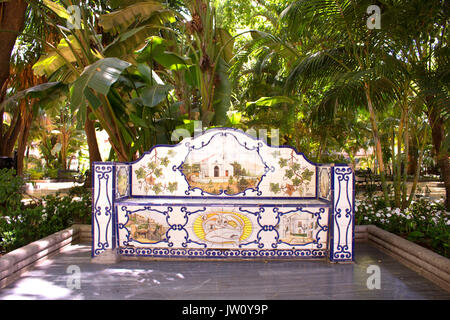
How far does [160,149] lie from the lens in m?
4.61

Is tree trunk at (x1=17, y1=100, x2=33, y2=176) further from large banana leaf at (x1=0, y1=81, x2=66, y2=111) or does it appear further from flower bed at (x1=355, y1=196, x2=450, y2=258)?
flower bed at (x1=355, y1=196, x2=450, y2=258)

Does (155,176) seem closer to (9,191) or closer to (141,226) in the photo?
(141,226)

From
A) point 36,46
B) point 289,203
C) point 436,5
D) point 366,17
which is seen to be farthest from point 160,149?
point 36,46

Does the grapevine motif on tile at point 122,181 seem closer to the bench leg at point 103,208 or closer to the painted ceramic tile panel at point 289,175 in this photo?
the bench leg at point 103,208

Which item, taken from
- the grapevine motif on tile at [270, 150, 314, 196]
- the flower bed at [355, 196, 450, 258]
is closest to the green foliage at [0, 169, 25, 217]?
the grapevine motif on tile at [270, 150, 314, 196]

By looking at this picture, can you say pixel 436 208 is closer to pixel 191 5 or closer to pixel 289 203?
pixel 289 203

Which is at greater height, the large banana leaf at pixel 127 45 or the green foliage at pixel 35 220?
the large banana leaf at pixel 127 45

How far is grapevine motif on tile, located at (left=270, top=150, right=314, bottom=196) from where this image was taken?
15.0ft

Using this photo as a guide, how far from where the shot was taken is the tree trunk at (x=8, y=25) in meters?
5.90

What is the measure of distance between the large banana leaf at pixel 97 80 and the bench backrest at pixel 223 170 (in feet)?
3.66

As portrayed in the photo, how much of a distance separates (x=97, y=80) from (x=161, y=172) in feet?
4.69

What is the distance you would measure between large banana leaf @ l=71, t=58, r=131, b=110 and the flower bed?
12.9ft

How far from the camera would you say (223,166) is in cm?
463

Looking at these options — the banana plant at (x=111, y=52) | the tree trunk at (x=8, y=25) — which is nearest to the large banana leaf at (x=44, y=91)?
the banana plant at (x=111, y=52)
